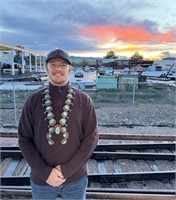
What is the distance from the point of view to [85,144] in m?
1.82

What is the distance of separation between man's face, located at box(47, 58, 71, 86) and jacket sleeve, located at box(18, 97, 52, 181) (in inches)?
11.3

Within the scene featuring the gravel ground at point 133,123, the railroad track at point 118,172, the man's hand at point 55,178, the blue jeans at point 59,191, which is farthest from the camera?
the gravel ground at point 133,123

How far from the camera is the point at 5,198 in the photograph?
130 inches

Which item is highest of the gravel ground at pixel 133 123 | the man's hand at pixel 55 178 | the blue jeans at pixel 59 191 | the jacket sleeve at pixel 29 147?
the jacket sleeve at pixel 29 147

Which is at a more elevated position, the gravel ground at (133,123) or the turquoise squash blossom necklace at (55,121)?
the turquoise squash blossom necklace at (55,121)

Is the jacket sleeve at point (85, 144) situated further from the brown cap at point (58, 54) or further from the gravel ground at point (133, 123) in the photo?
the gravel ground at point (133, 123)

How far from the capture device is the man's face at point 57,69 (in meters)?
1.78

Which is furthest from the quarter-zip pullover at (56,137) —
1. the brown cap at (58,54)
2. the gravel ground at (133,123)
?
the gravel ground at (133,123)

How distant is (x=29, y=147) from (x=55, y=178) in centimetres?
32

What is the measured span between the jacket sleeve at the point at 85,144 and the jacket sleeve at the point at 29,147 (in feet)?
0.49

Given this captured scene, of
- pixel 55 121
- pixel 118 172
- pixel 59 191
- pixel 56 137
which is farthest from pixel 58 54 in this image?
pixel 118 172

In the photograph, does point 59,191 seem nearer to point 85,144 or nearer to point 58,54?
point 85,144

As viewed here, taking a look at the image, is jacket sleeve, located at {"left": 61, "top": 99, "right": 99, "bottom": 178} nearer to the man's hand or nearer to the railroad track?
the man's hand

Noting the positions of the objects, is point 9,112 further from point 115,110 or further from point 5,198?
point 5,198
